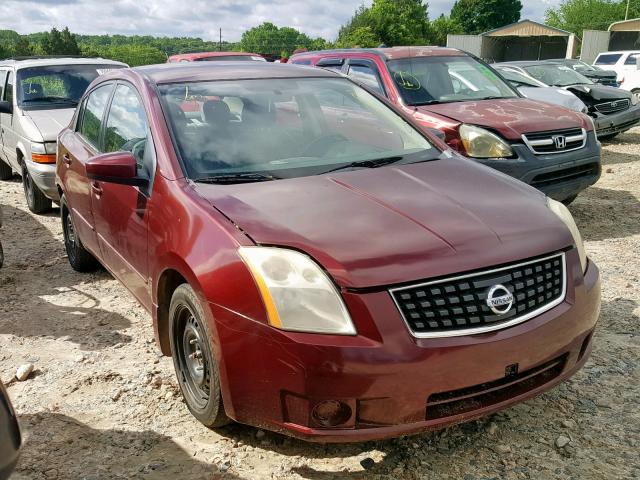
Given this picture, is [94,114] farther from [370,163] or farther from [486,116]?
[486,116]

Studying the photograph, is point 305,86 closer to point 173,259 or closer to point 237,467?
point 173,259

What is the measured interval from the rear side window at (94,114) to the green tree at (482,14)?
9294cm

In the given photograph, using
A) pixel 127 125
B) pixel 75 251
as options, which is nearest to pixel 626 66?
pixel 75 251

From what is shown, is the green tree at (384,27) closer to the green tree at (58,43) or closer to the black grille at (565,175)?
the green tree at (58,43)

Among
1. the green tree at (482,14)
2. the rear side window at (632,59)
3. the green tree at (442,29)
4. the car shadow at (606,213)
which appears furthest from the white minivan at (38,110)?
the green tree at (482,14)

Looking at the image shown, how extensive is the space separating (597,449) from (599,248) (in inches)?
127

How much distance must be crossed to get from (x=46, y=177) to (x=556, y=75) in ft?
33.2

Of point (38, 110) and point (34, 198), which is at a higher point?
point (38, 110)

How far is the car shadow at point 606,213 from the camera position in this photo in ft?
20.0

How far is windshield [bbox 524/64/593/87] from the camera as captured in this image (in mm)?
12477

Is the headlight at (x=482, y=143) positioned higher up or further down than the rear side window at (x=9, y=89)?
further down

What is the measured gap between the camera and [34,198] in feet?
23.8

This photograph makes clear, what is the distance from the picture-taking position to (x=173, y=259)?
2.79 metres

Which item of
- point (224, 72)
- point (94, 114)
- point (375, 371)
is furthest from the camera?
point (94, 114)
